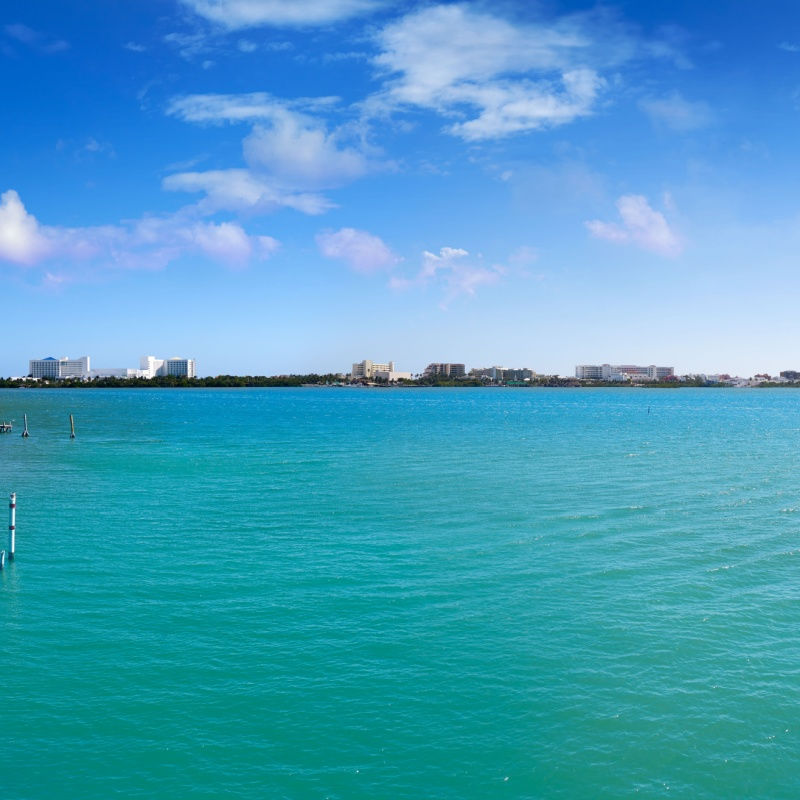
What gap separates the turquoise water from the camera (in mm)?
14562

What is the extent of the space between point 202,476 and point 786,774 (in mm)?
43363

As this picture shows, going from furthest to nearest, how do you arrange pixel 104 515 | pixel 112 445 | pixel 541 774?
pixel 112 445 < pixel 104 515 < pixel 541 774

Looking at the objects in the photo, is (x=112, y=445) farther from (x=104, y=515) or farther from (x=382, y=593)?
(x=382, y=593)

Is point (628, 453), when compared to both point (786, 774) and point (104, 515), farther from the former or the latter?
point (786, 774)

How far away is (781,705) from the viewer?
16.9m

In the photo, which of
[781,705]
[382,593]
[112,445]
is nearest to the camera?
[781,705]

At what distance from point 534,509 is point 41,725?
26927 millimetres

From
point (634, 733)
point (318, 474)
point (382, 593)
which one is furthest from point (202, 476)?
point (634, 733)

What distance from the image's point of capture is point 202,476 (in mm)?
51781

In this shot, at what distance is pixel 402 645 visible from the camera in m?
19.9

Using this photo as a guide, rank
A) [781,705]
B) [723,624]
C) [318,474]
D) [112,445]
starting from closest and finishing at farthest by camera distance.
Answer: [781,705] → [723,624] → [318,474] → [112,445]

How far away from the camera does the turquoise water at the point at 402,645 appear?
14.6 m

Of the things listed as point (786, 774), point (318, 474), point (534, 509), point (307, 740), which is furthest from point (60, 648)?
point (318, 474)

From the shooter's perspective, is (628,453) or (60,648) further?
(628,453)
